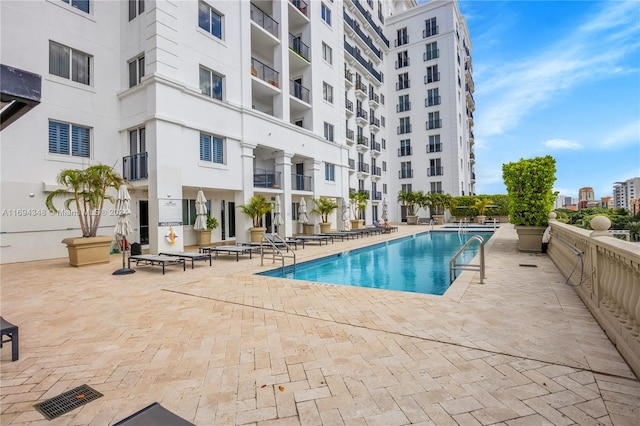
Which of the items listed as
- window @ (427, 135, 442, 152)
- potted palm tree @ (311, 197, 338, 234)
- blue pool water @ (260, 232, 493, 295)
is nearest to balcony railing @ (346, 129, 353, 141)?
potted palm tree @ (311, 197, 338, 234)

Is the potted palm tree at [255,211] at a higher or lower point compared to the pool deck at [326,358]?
higher

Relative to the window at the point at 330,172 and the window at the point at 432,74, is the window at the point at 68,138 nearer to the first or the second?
the window at the point at 330,172

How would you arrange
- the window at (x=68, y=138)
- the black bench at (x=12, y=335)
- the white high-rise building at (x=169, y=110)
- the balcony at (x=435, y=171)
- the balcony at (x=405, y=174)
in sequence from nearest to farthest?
the black bench at (x=12, y=335)
the white high-rise building at (x=169, y=110)
the window at (x=68, y=138)
the balcony at (x=435, y=171)
the balcony at (x=405, y=174)

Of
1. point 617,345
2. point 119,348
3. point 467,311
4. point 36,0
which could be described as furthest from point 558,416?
point 36,0

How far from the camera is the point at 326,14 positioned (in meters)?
22.7

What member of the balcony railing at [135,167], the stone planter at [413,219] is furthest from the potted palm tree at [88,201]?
the stone planter at [413,219]

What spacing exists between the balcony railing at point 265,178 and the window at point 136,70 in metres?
6.67

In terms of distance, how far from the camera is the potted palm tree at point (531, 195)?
393 inches

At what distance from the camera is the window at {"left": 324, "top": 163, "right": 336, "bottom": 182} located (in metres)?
22.4

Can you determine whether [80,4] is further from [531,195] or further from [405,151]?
[405,151]

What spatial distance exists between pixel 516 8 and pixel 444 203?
66.8ft

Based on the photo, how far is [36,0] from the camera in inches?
446

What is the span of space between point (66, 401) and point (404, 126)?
3980cm

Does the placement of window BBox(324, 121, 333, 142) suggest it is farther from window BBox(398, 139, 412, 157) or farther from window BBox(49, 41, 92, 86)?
window BBox(398, 139, 412, 157)
